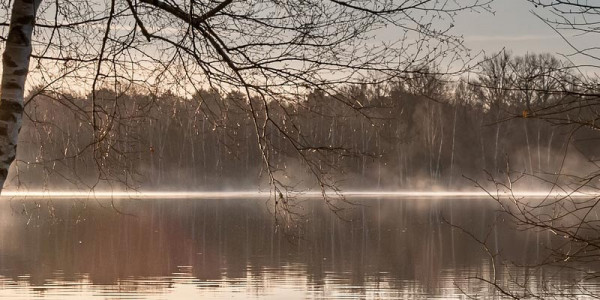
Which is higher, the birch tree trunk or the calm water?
the birch tree trunk

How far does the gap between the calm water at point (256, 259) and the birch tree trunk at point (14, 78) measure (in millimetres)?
5541

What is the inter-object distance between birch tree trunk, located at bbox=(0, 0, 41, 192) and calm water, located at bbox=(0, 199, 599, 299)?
5541 mm

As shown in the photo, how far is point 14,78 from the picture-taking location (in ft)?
17.7

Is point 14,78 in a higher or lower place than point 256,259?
higher

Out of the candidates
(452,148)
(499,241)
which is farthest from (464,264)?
(452,148)

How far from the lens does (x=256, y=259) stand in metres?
23.6

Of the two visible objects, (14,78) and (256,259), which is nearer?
(14,78)

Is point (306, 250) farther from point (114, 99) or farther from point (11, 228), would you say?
point (114, 99)

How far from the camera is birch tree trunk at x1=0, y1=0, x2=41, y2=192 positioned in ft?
17.3

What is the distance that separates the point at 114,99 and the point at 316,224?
29461mm

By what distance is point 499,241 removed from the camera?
29.8 metres

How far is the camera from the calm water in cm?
1794

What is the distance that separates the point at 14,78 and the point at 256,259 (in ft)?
60.5

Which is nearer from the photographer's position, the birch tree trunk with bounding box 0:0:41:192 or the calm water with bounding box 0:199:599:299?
the birch tree trunk with bounding box 0:0:41:192
